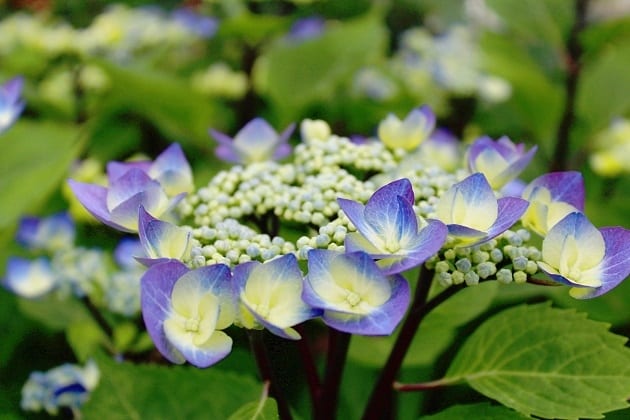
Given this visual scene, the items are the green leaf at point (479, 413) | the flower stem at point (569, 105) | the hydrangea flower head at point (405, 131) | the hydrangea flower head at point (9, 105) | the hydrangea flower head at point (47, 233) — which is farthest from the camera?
the flower stem at point (569, 105)

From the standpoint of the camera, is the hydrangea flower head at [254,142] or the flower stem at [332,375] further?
the hydrangea flower head at [254,142]

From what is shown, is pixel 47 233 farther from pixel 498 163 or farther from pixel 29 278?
pixel 498 163

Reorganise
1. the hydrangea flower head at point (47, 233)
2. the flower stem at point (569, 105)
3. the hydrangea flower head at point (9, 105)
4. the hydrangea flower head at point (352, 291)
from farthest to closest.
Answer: the flower stem at point (569, 105), the hydrangea flower head at point (47, 233), the hydrangea flower head at point (9, 105), the hydrangea flower head at point (352, 291)

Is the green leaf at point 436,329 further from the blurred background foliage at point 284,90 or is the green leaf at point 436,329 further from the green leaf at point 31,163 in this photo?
the green leaf at point 31,163

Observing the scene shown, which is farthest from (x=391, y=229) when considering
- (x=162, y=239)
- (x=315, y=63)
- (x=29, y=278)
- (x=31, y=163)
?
(x=315, y=63)

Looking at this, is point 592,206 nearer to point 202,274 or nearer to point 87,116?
point 202,274

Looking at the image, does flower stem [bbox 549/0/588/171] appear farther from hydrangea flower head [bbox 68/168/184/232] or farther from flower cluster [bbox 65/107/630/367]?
hydrangea flower head [bbox 68/168/184/232]

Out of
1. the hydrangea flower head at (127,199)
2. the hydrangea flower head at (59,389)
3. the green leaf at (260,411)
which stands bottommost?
the hydrangea flower head at (59,389)

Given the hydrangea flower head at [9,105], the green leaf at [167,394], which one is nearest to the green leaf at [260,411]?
the green leaf at [167,394]
